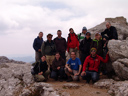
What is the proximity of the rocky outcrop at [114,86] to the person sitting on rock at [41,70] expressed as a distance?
152 inches

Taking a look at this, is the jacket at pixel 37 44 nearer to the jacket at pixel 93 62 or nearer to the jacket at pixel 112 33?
the jacket at pixel 93 62

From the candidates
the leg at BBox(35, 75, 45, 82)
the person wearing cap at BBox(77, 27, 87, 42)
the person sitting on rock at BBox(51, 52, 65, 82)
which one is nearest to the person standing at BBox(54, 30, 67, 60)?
the person sitting on rock at BBox(51, 52, 65, 82)

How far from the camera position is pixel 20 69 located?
12500mm

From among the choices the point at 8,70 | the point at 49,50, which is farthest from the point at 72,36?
the point at 8,70

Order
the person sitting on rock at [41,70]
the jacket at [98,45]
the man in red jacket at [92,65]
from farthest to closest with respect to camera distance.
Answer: the jacket at [98,45] < the person sitting on rock at [41,70] < the man in red jacket at [92,65]

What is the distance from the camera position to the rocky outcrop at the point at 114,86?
7387 millimetres

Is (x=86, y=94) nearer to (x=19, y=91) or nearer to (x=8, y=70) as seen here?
(x=19, y=91)

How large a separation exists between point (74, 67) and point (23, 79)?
4375mm

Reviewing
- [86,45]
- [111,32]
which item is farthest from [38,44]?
[111,32]

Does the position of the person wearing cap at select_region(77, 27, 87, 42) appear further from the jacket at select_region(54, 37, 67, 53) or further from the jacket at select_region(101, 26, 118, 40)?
the jacket at select_region(101, 26, 118, 40)

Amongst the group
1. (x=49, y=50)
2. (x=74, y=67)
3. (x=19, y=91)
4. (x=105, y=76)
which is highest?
(x=49, y=50)

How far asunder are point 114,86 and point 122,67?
149 cm

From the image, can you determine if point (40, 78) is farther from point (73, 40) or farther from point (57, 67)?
point (73, 40)

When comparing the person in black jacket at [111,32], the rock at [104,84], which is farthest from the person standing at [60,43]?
the rock at [104,84]
